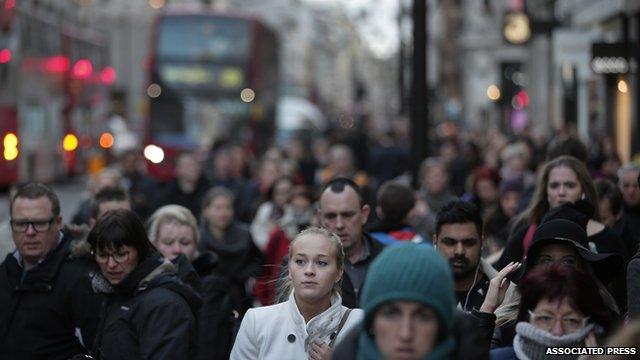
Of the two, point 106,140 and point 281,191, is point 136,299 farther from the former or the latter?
point 106,140

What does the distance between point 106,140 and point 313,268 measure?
37763 millimetres

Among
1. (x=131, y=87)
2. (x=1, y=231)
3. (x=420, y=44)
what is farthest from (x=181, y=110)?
(x=131, y=87)

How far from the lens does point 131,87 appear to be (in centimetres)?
6794

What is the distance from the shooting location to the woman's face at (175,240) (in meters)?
8.08

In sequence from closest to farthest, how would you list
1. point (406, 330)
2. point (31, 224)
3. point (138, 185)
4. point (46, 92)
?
point (406, 330) < point (31, 224) < point (138, 185) < point (46, 92)

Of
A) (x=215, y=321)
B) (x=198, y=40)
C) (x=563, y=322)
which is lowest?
(x=215, y=321)

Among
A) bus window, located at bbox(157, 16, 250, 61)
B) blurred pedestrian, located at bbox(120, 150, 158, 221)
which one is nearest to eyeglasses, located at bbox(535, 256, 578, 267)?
blurred pedestrian, located at bbox(120, 150, 158, 221)

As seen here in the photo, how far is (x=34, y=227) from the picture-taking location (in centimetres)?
720

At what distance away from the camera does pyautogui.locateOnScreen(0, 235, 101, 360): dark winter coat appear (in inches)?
268

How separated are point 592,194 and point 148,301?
3.35 m

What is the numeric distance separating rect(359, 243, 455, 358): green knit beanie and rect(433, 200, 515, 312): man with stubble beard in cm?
262

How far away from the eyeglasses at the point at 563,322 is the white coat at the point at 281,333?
1.05 metres

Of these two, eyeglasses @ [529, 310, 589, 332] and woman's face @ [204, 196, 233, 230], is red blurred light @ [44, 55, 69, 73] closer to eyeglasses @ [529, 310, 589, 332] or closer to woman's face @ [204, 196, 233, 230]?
woman's face @ [204, 196, 233, 230]

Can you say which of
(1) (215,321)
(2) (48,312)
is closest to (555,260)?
(1) (215,321)
